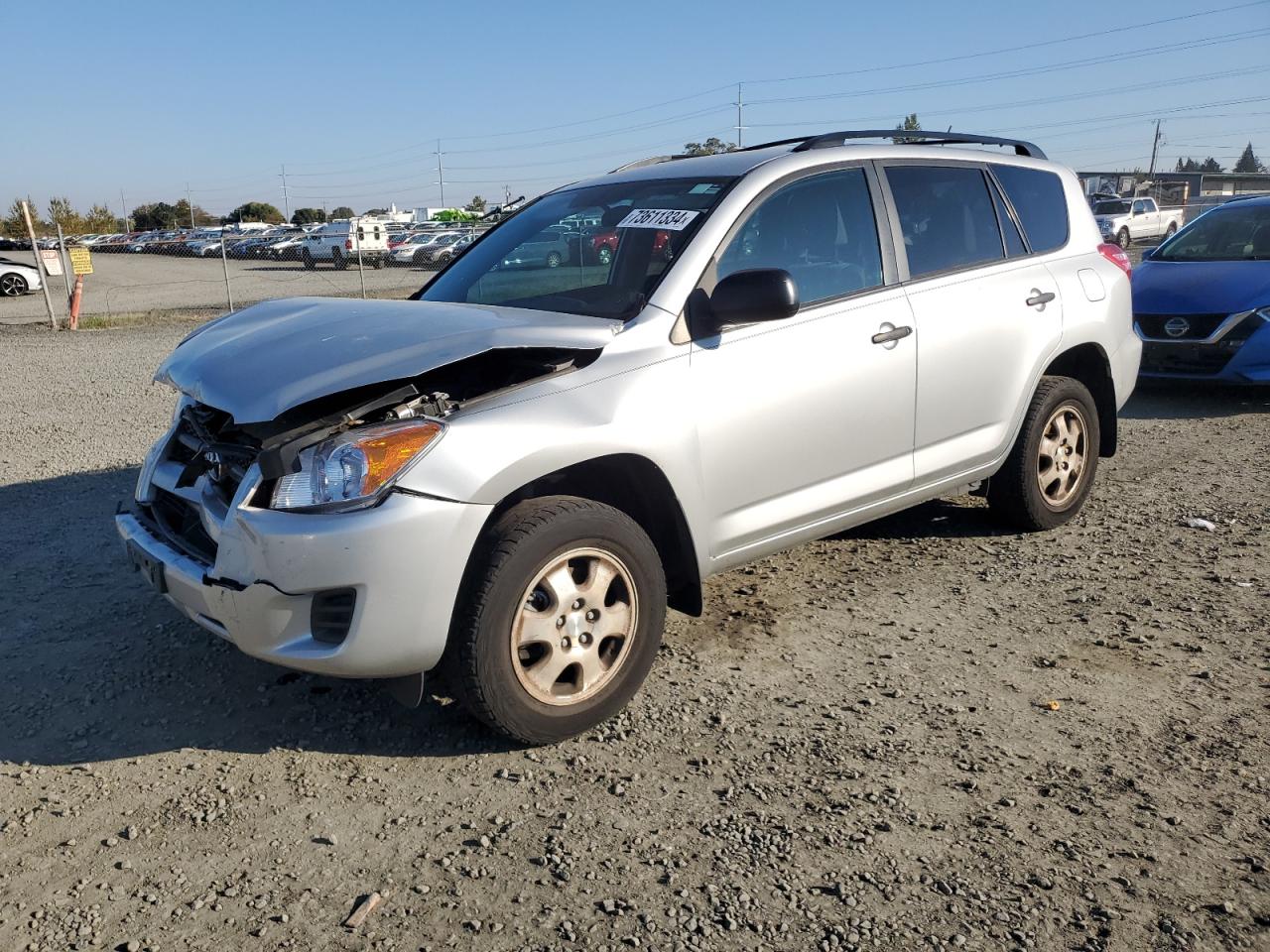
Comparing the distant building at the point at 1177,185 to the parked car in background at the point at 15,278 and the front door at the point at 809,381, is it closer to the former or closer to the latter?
the parked car in background at the point at 15,278

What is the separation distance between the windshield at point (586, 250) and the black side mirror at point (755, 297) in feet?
0.95

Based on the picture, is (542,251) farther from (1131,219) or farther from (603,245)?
(1131,219)

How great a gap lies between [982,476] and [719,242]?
186 centimetres

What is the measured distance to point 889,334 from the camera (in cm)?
420

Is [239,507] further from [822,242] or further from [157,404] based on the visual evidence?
[157,404]

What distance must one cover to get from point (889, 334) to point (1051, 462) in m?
1.61

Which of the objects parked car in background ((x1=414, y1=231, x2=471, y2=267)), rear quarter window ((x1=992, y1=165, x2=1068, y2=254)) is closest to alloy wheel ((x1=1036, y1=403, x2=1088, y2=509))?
rear quarter window ((x1=992, y1=165, x2=1068, y2=254))

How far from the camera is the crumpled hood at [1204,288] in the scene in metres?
8.27

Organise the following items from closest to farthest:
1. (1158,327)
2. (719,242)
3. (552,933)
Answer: (552,933), (719,242), (1158,327)

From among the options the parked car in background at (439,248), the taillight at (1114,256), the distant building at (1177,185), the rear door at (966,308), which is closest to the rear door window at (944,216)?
the rear door at (966,308)

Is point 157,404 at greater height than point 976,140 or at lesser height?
lesser

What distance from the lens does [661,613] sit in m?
3.54

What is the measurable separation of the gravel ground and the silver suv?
12.0 m

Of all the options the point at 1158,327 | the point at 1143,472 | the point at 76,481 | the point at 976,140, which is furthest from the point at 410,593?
the point at 1158,327
